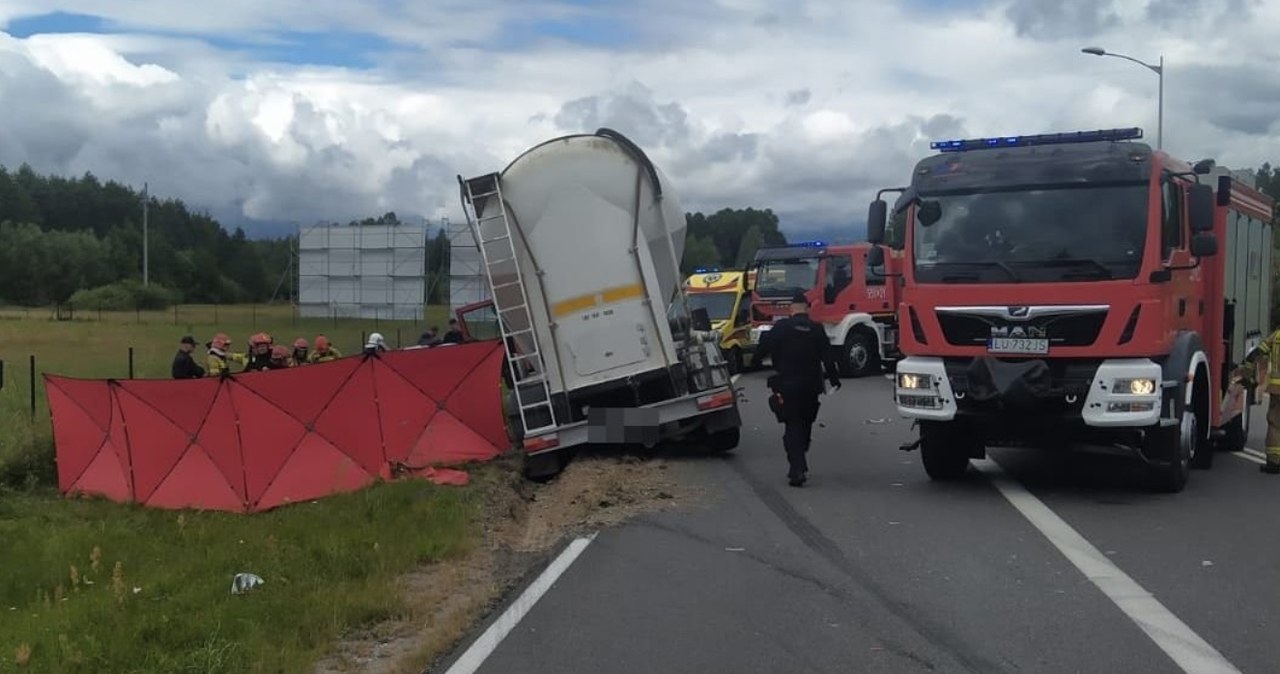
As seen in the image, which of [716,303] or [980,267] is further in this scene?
[716,303]

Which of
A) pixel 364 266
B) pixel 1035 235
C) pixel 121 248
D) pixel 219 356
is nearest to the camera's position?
pixel 1035 235

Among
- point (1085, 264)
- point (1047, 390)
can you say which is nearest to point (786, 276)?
point (1085, 264)

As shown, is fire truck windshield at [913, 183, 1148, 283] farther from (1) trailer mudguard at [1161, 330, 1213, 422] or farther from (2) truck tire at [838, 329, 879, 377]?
(2) truck tire at [838, 329, 879, 377]

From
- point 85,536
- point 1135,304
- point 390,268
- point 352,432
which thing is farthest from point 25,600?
point 390,268

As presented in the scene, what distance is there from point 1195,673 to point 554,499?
681cm

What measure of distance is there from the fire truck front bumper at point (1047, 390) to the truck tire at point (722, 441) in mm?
3695

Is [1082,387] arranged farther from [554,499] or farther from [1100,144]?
[554,499]

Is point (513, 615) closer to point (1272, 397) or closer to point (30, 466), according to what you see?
point (1272, 397)

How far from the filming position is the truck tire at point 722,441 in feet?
46.0

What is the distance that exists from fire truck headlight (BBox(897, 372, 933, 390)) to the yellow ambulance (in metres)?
16.9

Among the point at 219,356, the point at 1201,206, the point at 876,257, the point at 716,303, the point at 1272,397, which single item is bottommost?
the point at 1272,397

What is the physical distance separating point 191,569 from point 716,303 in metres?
20.8

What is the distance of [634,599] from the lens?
287 inches

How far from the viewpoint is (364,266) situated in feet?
91.3
